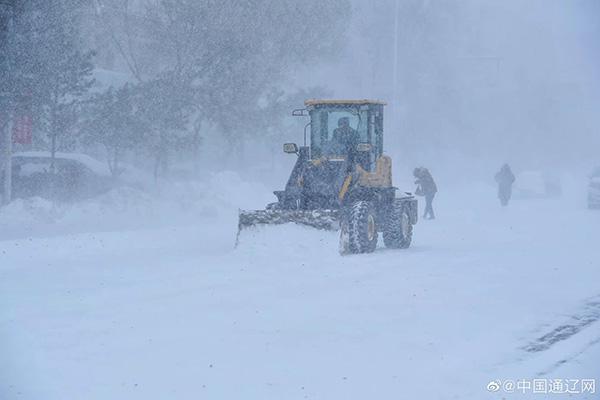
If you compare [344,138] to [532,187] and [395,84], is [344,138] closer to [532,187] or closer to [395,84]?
[532,187]

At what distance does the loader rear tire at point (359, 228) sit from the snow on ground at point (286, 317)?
0.37m

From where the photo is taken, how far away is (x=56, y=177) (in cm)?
2488

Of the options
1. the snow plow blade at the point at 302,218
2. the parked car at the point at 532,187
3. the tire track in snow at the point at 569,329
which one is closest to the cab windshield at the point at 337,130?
the snow plow blade at the point at 302,218

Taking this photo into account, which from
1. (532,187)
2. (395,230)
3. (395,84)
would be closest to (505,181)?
(532,187)

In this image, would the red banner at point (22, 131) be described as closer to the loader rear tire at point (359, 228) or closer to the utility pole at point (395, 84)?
the loader rear tire at point (359, 228)

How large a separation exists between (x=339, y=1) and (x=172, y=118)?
1496 cm

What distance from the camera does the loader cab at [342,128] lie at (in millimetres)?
16938

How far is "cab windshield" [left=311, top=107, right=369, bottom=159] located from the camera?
17.0 meters

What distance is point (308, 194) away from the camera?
1634cm

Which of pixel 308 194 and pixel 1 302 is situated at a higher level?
pixel 308 194

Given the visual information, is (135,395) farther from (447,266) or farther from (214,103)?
(214,103)

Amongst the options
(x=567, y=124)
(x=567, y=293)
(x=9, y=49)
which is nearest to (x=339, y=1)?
(x=9, y=49)

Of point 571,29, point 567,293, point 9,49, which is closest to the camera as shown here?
point 567,293

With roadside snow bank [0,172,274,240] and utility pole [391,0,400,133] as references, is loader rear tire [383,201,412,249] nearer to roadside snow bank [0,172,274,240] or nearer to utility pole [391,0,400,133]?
roadside snow bank [0,172,274,240]
